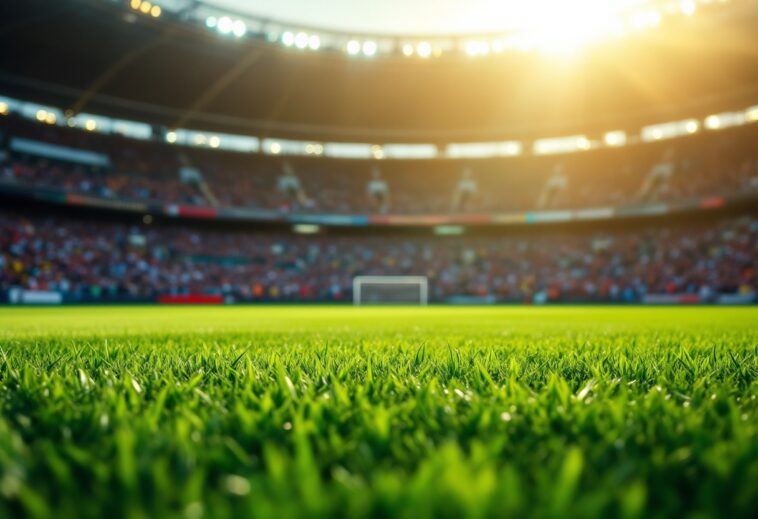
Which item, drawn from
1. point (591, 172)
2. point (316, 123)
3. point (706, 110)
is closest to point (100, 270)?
point (316, 123)

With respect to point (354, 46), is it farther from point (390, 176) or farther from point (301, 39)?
point (390, 176)

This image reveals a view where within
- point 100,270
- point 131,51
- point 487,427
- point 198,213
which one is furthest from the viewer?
point 198,213

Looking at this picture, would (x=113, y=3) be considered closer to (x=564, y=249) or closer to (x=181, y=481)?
(x=181, y=481)

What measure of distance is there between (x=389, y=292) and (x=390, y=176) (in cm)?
1243

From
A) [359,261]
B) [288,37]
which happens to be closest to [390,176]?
[359,261]

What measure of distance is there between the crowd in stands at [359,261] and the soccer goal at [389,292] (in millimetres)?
1562

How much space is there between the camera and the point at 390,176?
134 feet

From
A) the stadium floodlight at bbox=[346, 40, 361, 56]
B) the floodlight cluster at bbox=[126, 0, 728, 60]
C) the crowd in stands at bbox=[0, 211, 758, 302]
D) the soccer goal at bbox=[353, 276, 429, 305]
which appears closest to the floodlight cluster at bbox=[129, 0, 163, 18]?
the floodlight cluster at bbox=[126, 0, 728, 60]

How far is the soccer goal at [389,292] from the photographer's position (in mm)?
31844

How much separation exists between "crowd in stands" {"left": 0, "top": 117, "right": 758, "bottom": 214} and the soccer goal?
7.38 metres

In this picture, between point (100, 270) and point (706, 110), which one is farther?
point (706, 110)

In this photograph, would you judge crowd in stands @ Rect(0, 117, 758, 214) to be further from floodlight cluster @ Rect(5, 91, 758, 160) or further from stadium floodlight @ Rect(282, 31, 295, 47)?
Answer: stadium floodlight @ Rect(282, 31, 295, 47)

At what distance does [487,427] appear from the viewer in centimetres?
112

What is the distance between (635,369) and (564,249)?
35.8 metres
